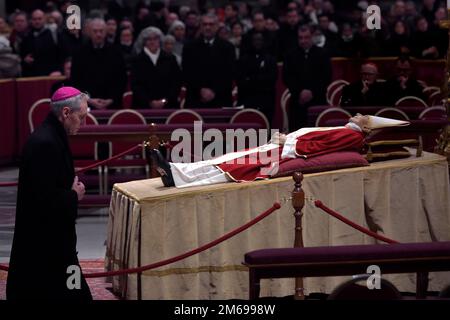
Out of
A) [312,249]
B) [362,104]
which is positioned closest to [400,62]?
[362,104]

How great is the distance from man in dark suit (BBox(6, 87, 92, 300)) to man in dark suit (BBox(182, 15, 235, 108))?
7.28 meters

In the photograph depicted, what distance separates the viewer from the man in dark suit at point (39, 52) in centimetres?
1716

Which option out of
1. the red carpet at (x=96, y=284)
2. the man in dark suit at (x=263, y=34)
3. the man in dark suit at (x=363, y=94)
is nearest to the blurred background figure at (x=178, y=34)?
the man in dark suit at (x=263, y=34)

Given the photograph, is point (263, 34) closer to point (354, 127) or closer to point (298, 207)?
point (354, 127)

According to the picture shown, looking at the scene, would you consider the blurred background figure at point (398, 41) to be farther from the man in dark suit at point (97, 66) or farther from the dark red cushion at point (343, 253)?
the dark red cushion at point (343, 253)

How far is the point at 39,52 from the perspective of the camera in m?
17.3

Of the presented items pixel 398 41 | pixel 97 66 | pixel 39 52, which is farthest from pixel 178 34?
pixel 97 66

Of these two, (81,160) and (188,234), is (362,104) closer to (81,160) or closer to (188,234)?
(81,160)

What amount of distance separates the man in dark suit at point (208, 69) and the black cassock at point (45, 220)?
289 inches

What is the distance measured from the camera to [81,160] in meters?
13.5

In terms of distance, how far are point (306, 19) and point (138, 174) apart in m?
8.22

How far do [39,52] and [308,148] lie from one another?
9089 millimetres

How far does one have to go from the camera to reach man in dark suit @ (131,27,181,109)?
14.1 metres

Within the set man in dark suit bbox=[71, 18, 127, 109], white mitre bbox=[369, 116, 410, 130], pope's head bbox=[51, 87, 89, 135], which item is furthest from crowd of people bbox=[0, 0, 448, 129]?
pope's head bbox=[51, 87, 89, 135]
